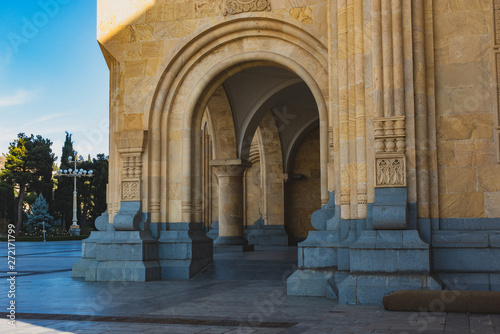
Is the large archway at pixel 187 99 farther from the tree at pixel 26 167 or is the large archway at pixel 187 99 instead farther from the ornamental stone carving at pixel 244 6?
the tree at pixel 26 167

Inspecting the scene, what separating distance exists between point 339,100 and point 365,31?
3.44 feet

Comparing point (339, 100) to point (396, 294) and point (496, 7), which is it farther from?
point (396, 294)

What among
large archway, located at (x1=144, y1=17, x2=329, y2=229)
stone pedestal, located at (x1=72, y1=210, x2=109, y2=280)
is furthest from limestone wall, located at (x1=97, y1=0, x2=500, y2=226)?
stone pedestal, located at (x1=72, y1=210, x2=109, y2=280)

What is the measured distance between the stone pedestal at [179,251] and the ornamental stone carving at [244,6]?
4199mm

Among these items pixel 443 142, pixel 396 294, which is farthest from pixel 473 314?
pixel 443 142

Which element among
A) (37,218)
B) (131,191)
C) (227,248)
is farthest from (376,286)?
(37,218)

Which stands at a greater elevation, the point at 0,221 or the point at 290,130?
the point at 290,130

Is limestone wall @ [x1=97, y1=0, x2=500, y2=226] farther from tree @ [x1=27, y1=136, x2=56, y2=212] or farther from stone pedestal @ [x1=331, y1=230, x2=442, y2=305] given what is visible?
tree @ [x1=27, y1=136, x2=56, y2=212]

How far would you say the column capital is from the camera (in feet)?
54.1

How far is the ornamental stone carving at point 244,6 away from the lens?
35.0 ft

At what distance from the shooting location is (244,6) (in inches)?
425

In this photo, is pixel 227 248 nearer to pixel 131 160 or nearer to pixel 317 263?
pixel 131 160

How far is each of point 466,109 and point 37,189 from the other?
44418 millimetres

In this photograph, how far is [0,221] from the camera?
1820 inches
